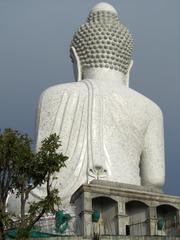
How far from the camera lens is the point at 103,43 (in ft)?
80.8

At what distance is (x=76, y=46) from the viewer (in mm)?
25094

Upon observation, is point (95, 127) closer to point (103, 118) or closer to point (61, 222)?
point (103, 118)

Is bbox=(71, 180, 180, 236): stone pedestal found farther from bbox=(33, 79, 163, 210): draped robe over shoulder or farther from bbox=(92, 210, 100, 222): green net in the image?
bbox=(33, 79, 163, 210): draped robe over shoulder

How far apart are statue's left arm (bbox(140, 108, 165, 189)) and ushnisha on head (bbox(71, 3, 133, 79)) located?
273 centimetres

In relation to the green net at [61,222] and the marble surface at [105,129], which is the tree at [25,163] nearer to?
the green net at [61,222]

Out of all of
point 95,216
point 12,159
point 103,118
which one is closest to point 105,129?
point 103,118

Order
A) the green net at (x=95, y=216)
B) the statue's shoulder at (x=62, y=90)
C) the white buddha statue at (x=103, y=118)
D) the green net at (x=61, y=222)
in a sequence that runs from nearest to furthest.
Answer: the green net at (x=61, y=222)
the green net at (x=95, y=216)
the white buddha statue at (x=103, y=118)
the statue's shoulder at (x=62, y=90)

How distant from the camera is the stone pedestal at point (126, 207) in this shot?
57.1ft

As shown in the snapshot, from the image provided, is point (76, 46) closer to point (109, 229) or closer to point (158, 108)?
point (158, 108)

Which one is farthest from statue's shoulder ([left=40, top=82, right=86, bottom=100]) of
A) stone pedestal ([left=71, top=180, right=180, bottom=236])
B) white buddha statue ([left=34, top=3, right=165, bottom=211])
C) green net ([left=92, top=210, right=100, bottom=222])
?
green net ([left=92, top=210, right=100, bottom=222])

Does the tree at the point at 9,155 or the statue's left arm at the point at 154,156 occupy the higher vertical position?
the statue's left arm at the point at 154,156

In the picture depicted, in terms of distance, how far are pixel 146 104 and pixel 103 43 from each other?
3137mm

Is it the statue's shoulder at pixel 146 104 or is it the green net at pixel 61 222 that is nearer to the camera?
the green net at pixel 61 222

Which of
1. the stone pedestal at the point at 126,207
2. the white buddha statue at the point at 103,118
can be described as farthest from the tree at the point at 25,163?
the white buddha statue at the point at 103,118
